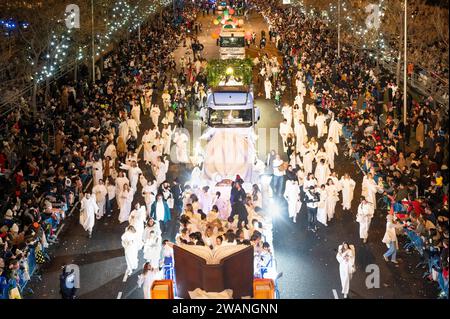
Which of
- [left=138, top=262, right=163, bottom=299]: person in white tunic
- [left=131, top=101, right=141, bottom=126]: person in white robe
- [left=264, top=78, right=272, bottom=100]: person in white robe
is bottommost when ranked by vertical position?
[left=264, top=78, right=272, bottom=100]: person in white robe

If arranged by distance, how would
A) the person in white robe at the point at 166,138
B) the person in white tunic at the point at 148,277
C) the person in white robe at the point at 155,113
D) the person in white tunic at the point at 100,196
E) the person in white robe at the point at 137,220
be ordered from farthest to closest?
the person in white robe at the point at 155,113 → the person in white robe at the point at 166,138 → the person in white tunic at the point at 100,196 → the person in white robe at the point at 137,220 → the person in white tunic at the point at 148,277

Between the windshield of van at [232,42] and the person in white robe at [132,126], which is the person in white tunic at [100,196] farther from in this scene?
the windshield of van at [232,42]

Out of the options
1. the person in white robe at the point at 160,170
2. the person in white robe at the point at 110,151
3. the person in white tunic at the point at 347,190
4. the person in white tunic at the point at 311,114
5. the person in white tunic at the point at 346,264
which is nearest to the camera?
the person in white tunic at the point at 346,264

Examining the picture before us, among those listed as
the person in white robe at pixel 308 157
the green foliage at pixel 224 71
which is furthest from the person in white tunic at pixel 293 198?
the green foliage at pixel 224 71

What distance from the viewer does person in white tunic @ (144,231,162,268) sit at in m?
13.9

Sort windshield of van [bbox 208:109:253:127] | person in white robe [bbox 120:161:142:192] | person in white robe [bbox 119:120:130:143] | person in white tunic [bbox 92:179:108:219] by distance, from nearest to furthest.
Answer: person in white tunic [bbox 92:179:108:219], person in white robe [bbox 120:161:142:192], windshield of van [bbox 208:109:253:127], person in white robe [bbox 119:120:130:143]

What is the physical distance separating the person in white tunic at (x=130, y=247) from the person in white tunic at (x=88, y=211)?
6.60 ft

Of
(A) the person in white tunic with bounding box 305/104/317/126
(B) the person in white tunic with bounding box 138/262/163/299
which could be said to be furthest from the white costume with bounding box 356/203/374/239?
(A) the person in white tunic with bounding box 305/104/317/126

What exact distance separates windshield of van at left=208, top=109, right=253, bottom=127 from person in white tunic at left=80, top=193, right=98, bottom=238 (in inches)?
218

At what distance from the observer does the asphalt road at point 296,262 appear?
13.2 metres

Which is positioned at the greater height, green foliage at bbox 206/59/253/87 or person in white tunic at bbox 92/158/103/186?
green foliage at bbox 206/59/253/87

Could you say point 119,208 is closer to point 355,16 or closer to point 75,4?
point 75,4

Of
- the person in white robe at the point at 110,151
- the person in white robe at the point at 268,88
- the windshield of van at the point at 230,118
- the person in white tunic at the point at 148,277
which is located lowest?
the person in white robe at the point at 268,88

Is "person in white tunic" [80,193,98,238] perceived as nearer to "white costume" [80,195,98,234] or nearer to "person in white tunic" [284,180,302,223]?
"white costume" [80,195,98,234]
